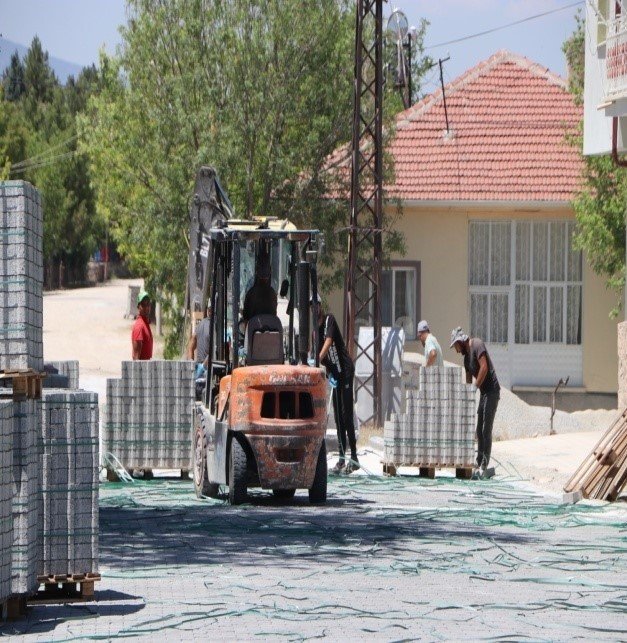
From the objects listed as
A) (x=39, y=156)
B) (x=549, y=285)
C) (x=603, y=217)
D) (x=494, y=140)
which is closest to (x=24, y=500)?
(x=603, y=217)

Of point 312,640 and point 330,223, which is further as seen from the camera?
point 330,223

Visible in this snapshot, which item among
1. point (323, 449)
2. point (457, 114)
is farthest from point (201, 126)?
point (323, 449)

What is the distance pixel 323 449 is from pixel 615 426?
305 cm

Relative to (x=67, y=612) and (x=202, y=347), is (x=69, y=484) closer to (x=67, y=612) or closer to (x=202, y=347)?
(x=67, y=612)

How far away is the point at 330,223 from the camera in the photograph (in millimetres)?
31578

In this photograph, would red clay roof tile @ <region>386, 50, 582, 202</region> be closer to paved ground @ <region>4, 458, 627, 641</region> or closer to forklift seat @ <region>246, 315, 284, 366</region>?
paved ground @ <region>4, 458, 627, 641</region>

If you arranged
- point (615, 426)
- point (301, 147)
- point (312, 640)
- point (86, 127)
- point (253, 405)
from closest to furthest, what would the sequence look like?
point (312, 640) → point (253, 405) → point (615, 426) → point (301, 147) → point (86, 127)

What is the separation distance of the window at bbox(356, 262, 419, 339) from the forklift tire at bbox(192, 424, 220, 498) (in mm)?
14878

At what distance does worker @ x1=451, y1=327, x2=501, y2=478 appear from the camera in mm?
18562

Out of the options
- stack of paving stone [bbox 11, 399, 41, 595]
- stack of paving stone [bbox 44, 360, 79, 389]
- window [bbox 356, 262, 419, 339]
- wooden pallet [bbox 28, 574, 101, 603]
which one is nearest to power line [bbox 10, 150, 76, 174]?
window [bbox 356, 262, 419, 339]

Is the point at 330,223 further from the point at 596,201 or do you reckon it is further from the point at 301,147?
the point at 596,201

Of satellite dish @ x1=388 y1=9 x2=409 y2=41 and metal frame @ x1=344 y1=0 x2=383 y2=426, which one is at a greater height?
satellite dish @ x1=388 y1=9 x2=409 y2=41

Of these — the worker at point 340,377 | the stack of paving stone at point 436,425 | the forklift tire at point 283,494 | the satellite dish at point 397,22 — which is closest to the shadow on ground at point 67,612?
the forklift tire at point 283,494

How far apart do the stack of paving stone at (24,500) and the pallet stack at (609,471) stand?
769 cm
